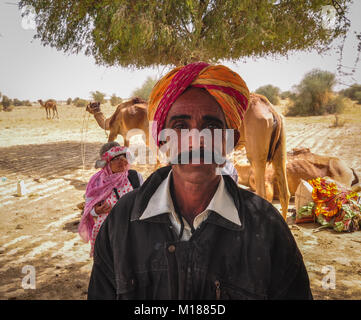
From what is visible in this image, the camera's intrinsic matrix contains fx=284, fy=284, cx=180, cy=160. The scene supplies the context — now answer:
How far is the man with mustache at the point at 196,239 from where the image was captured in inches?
41.1

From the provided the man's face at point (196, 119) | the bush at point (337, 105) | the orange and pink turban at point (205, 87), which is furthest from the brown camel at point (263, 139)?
the bush at point (337, 105)

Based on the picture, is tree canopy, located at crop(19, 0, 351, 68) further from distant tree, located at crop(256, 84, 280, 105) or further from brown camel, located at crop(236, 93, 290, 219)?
distant tree, located at crop(256, 84, 280, 105)

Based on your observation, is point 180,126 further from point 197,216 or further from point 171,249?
point 171,249

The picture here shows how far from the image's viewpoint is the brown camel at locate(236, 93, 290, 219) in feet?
14.0

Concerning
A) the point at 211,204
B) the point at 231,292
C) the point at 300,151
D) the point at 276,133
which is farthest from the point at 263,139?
the point at 231,292

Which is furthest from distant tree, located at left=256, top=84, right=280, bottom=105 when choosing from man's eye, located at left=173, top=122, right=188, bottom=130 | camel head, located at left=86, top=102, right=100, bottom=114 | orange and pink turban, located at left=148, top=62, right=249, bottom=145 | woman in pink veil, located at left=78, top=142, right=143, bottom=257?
man's eye, located at left=173, top=122, right=188, bottom=130

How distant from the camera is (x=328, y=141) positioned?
455 inches

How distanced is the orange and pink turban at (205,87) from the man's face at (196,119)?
39mm

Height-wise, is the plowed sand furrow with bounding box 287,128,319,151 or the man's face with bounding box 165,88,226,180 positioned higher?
the man's face with bounding box 165,88,226,180

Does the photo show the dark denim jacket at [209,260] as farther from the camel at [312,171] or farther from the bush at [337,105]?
the bush at [337,105]

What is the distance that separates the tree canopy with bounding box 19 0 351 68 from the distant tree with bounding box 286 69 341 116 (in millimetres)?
18601

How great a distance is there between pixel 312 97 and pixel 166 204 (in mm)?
27151

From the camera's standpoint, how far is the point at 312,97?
2498 cm

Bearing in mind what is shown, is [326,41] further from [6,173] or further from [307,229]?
[6,173]
